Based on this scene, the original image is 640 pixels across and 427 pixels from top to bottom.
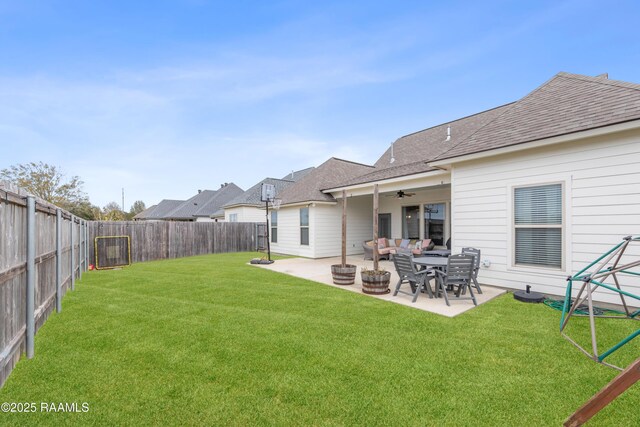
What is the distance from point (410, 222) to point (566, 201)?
7.17 meters

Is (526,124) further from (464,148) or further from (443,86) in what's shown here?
(443,86)

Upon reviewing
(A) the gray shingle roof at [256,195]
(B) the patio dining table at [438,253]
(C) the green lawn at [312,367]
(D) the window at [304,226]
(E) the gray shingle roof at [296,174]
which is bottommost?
(C) the green lawn at [312,367]

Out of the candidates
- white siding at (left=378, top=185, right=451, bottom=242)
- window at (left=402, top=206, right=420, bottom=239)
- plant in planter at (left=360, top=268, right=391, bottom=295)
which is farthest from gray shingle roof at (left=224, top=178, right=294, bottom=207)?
plant in planter at (left=360, top=268, right=391, bottom=295)

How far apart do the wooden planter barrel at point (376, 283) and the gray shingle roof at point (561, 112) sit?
3.53 m

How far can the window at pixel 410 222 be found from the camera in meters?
12.2

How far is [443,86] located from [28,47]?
1561 centimetres

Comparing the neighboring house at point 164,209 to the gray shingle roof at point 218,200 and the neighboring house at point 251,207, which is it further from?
the neighboring house at point 251,207

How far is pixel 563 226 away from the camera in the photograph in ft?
17.7

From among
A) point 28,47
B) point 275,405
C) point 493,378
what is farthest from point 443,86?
point 28,47

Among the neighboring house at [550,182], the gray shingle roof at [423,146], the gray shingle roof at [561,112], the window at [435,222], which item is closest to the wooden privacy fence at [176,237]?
the gray shingle roof at [423,146]

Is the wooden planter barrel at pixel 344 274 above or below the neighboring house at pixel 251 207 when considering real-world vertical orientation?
below

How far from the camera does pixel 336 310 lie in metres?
5.04

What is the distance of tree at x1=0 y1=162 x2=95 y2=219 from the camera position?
2253 centimetres

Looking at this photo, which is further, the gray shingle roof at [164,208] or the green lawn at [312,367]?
the gray shingle roof at [164,208]
